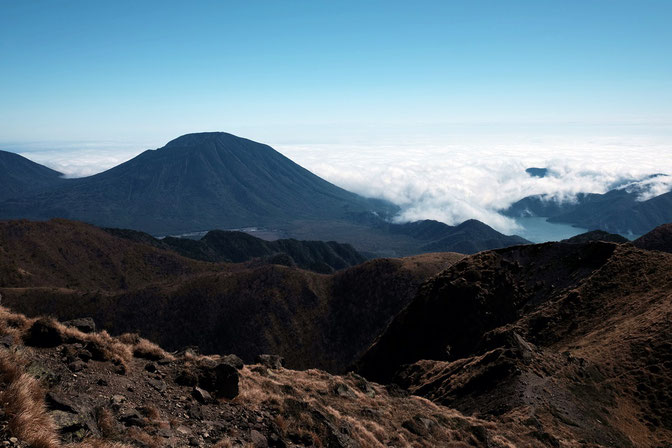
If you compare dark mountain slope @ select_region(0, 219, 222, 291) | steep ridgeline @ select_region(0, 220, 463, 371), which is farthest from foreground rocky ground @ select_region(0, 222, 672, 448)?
dark mountain slope @ select_region(0, 219, 222, 291)

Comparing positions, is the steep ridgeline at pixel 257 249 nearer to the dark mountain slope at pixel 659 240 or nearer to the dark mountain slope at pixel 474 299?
the dark mountain slope at pixel 659 240

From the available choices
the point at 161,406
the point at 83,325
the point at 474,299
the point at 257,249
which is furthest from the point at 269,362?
Answer: the point at 257,249

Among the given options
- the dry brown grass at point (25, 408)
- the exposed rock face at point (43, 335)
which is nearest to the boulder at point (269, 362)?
→ the exposed rock face at point (43, 335)

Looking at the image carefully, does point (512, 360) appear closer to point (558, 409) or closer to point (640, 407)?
point (558, 409)

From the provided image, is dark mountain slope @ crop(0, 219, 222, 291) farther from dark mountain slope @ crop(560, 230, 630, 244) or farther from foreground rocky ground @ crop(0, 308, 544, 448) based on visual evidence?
dark mountain slope @ crop(560, 230, 630, 244)

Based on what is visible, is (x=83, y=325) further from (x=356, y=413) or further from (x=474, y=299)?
(x=474, y=299)

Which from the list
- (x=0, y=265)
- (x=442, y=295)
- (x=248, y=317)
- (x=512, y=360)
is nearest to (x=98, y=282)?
(x=0, y=265)
